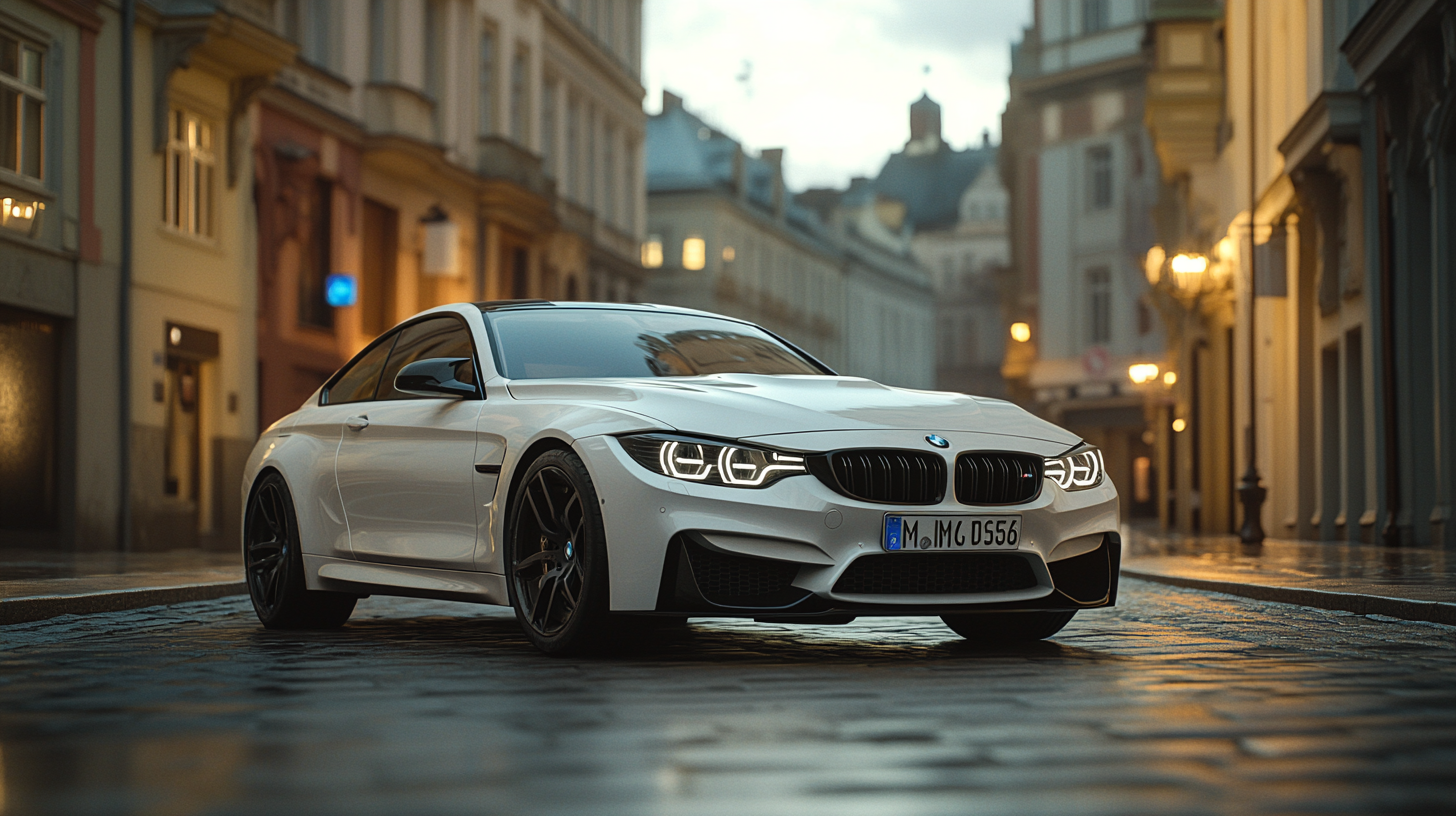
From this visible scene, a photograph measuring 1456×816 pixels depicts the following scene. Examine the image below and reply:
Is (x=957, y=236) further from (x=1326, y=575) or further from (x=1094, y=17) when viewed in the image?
(x=1326, y=575)

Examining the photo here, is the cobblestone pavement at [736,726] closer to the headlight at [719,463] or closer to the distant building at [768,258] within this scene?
the headlight at [719,463]

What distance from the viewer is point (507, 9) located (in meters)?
39.8

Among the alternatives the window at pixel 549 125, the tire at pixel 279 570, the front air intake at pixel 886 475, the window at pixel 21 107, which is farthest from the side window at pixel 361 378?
the window at pixel 549 125

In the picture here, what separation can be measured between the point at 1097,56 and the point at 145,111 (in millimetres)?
35381

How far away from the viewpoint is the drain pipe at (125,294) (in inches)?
880

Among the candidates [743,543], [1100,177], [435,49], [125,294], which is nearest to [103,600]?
[743,543]

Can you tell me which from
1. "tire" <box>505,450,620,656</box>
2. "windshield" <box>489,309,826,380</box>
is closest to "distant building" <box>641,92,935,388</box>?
"windshield" <box>489,309,826,380</box>

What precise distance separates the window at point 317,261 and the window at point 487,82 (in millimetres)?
8921

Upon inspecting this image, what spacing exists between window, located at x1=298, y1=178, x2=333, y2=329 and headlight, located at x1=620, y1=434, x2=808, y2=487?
22.7 meters

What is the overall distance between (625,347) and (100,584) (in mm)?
5254

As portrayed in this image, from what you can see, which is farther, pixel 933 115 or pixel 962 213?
pixel 933 115

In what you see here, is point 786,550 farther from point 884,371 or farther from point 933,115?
point 933,115

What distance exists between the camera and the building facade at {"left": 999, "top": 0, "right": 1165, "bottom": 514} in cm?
5275

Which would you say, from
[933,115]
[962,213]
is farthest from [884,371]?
Result: [933,115]
